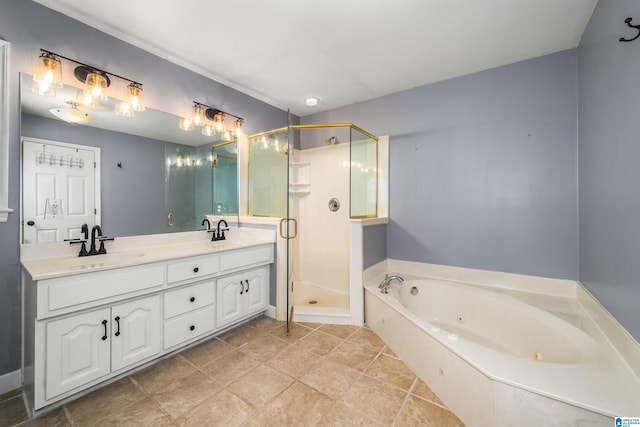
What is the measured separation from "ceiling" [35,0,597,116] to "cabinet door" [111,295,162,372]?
2002mm

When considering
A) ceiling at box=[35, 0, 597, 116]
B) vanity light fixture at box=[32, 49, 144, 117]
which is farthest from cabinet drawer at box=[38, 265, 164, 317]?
ceiling at box=[35, 0, 597, 116]

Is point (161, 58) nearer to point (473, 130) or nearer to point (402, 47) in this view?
point (402, 47)

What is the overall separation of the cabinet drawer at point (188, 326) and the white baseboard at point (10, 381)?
822 mm

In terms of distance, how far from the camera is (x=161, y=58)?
2.20 meters

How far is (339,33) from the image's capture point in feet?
6.41

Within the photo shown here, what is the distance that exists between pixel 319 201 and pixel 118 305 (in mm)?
2515

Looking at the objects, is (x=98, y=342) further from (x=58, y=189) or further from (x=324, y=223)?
(x=324, y=223)

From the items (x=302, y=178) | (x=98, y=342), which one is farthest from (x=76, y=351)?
(x=302, y=178)

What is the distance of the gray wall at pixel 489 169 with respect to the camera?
213cm

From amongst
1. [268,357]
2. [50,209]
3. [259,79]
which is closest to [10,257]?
[50,209]

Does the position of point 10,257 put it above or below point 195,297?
above

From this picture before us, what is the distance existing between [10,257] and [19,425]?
36.8 inches

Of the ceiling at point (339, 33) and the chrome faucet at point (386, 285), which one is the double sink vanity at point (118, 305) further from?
the ceiling at point (339, 33)

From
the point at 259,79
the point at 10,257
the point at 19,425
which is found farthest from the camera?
the point at 259,79
